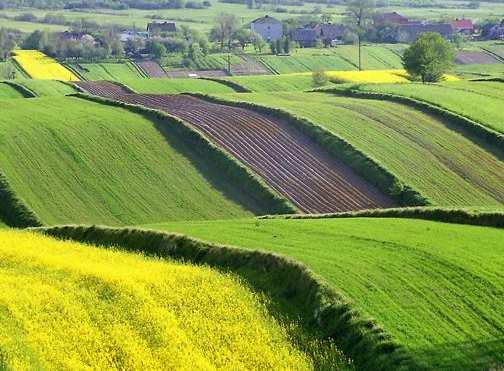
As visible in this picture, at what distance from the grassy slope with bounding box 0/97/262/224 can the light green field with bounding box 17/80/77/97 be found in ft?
127

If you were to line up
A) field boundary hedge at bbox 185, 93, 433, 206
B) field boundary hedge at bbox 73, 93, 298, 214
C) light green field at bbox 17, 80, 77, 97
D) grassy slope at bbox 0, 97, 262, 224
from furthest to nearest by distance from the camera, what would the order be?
light green field at bbox 17, 80, 77, 97
field boundary hedge at bbox 185, 93, 433, 206
field boundary hedge at bbox 73, 93, 298, 214
grassy slope at bbox 0, 97, 262, 224

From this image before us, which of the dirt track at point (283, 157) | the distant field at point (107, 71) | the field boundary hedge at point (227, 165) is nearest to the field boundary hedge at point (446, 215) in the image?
the dirt track at point (283, 157)

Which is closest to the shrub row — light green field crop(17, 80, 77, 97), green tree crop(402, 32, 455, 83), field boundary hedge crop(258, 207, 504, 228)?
field boundary hedge crop(258, 207, 504, 228)

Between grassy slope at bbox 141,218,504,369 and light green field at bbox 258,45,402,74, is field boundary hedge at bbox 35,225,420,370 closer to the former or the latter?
grassy slope at bbox 141,218,504,369

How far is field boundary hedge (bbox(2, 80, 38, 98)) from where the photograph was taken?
343ft

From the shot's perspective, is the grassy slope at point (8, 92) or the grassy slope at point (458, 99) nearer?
the grassy slope at point (458, 99)

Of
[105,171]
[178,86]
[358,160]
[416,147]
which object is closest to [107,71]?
[178,86]

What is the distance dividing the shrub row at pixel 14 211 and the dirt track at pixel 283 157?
14.1 m

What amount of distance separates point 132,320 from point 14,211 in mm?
24109

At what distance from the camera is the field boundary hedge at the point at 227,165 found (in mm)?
54844

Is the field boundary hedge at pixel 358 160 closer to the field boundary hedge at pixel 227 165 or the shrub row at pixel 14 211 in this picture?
the field boundary hedge at pixel 227 165

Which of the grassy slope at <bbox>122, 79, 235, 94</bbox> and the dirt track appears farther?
the grassy slope at <bbox>122, 79, 235, 94</bbox>

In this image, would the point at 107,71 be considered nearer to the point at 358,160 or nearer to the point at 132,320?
the point at 358,160

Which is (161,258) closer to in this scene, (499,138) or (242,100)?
(499,138)
